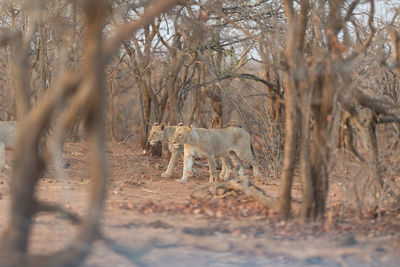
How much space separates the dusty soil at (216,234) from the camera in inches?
178

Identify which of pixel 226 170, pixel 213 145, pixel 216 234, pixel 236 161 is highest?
pixel 213 145

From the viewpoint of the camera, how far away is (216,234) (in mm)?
5082

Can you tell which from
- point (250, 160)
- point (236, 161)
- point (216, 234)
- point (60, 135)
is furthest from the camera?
point (236, 161)

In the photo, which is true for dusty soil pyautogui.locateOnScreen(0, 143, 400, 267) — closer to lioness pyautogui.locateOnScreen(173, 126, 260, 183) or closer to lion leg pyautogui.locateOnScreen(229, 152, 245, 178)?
lioness pyautogui.locateOnScreen(173, 126, 260, 183)

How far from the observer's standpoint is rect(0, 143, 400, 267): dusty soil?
453 cm

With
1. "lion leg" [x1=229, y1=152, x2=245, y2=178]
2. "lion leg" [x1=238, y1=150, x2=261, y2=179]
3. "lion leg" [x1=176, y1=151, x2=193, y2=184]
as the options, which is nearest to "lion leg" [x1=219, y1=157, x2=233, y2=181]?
"lion leg" [x1=229, y1=152, x2=245, y2=178]

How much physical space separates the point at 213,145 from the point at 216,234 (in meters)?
4.54

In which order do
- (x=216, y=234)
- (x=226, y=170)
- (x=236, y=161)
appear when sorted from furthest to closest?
(x=236, y=161) < (x=226, y=170) < (x=216, y=234)

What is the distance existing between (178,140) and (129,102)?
1816cm

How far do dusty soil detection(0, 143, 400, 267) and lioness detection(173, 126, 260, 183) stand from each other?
243cm

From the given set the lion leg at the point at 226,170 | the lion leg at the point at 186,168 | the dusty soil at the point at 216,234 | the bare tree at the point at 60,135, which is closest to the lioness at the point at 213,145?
the lion leg at the point at 186,168

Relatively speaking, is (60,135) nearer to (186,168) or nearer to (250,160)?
(186,168)

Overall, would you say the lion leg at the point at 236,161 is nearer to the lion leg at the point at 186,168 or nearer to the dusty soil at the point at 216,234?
the lion leg at the point at 186,168

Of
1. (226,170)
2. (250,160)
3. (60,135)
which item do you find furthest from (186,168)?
(60,135)
